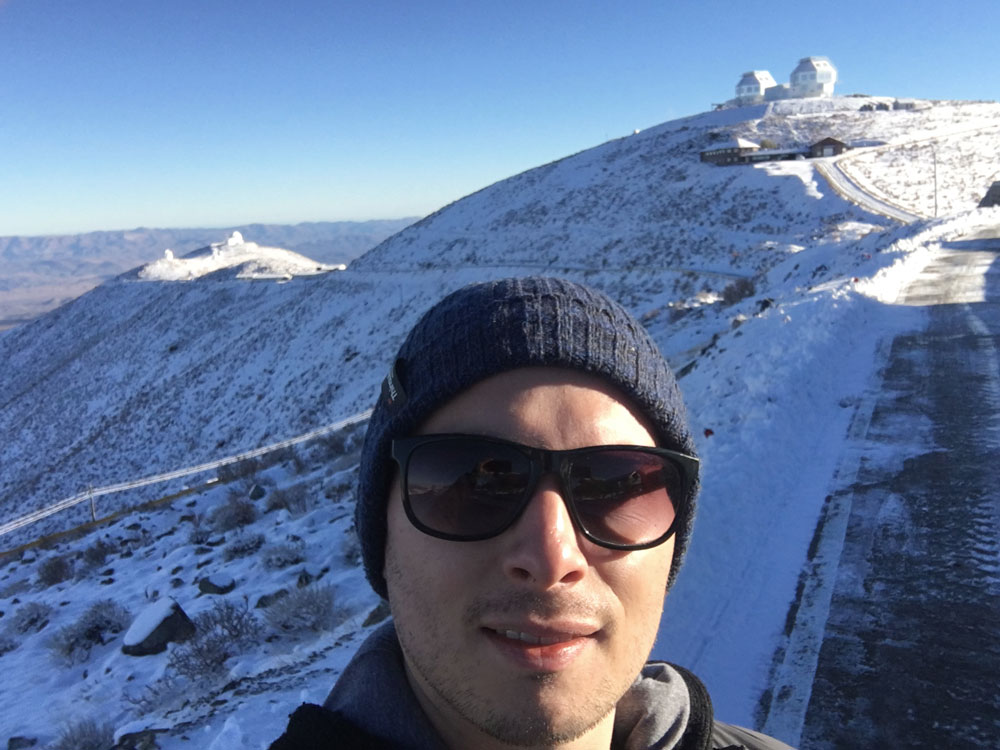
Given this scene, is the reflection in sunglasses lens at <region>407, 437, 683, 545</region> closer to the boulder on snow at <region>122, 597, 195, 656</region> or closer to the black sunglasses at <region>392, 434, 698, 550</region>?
the black sunglasses at <region>392, 434, 698, 550</region>

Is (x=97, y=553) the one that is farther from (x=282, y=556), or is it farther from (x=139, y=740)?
(x=139, y=740)

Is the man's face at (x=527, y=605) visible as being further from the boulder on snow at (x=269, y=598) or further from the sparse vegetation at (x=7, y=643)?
the sparse vegetation at (x=7, y=643)

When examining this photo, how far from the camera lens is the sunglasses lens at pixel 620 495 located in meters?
1.56

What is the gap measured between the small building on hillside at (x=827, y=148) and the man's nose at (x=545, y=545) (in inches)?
2228

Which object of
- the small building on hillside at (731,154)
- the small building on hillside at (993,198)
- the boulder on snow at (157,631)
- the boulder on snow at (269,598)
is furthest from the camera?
the small building on hillside at (731,154)

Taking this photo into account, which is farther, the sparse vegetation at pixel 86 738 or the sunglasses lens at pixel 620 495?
the sparse vegetation at pixel 86 738

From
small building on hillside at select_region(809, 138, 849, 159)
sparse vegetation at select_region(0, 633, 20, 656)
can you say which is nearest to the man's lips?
sparse vegetation at select_region(0, 633, 20, 656)

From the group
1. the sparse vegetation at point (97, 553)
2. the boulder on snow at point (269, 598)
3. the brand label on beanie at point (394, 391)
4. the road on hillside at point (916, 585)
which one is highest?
→ the brand label on beanie at point (394, 391)

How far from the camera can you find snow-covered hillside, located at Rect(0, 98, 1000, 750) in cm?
494

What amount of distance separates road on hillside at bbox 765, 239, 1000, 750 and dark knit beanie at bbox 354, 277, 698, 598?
7.37ft

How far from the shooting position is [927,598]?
390 centimetres

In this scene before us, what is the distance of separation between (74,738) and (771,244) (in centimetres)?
3182

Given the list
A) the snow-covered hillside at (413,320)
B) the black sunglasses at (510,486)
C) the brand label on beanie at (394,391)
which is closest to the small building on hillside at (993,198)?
the snow-covered hillside at (413,320)

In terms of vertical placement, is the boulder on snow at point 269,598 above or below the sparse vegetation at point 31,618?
above
